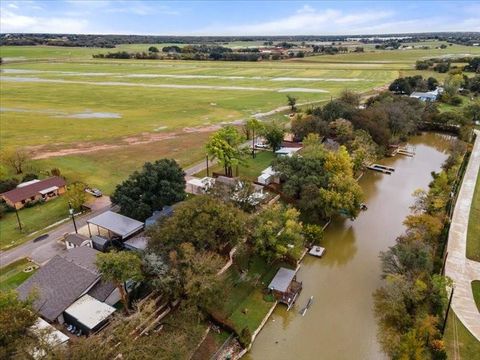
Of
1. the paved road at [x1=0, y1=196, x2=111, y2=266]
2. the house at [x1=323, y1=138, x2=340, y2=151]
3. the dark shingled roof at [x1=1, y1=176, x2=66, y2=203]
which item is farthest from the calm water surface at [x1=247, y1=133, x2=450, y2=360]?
the dark shingled roof at [x1=1, y1=176, x2=66, y2=203]

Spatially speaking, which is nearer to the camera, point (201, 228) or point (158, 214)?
point (201, 228)

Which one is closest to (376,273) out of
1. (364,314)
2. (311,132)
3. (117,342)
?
Answer: (364,314)

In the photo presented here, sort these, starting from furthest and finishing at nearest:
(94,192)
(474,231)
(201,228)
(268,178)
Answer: (268,178) < (94,192) < (474,231) < (201,228)

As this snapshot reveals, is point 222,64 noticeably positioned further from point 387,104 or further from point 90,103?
point 387,104

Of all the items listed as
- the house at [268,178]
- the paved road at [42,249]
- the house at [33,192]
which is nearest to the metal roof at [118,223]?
the paved road at [42,249]

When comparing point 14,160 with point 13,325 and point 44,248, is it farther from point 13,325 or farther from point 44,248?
point 13,325

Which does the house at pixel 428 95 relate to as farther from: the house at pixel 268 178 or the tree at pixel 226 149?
the tree at pixel 226 149

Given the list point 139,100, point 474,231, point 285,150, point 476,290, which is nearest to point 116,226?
point 476,290

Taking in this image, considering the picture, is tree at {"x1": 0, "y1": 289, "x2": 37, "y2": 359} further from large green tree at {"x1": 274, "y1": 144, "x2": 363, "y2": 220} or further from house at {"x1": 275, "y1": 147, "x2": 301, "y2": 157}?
house at {"x1": 275, "y1": 147, "x2": 301, "y2": 157}
